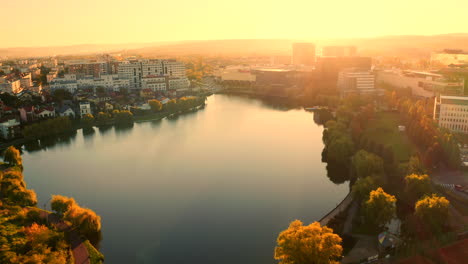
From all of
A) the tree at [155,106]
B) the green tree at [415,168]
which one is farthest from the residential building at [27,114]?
the green tree at [415,168]

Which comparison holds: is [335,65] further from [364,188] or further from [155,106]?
[364,188]

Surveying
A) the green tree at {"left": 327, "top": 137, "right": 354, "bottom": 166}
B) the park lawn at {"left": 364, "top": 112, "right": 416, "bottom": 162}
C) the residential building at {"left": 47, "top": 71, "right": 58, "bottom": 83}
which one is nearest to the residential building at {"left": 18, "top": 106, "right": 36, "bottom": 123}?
the residential building at {"left": 47, "top": 71, "right": 58, "bottom": 83}

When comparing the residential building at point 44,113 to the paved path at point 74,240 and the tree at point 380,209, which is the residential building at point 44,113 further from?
the tree at point 380,209

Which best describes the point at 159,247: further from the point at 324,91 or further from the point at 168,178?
the point at 324,91

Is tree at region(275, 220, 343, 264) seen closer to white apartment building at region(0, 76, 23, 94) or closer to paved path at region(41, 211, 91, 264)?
paved path at region(41, 211, 91, 264)

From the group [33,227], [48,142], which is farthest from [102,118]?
[33,227]

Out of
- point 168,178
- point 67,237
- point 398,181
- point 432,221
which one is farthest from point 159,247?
point 398,181
